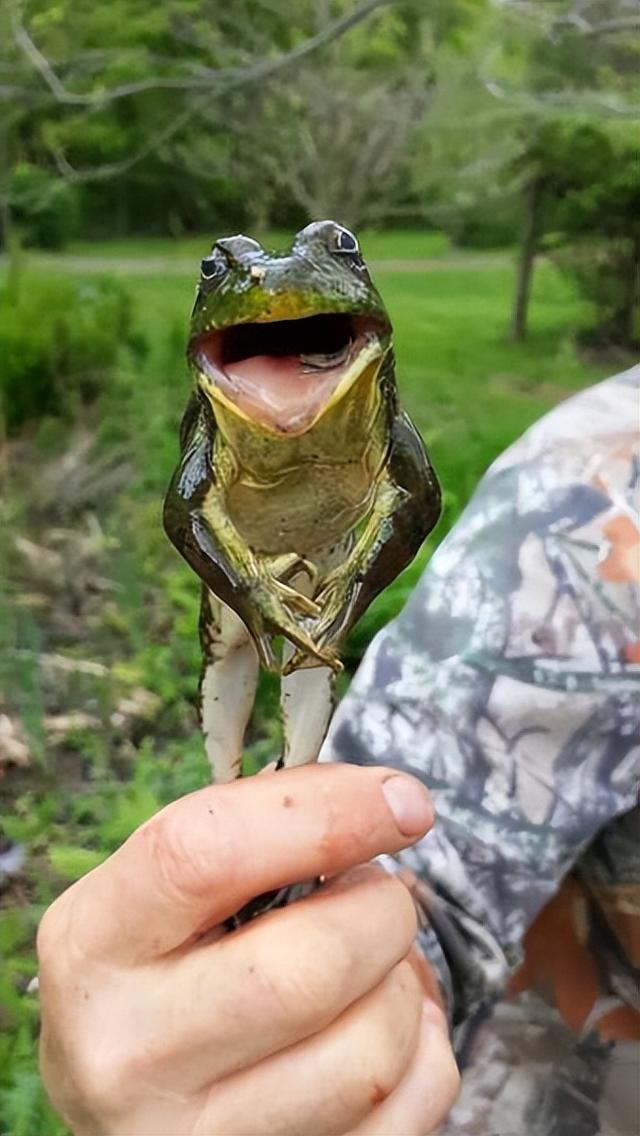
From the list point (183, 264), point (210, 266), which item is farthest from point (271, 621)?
point (183, 264)

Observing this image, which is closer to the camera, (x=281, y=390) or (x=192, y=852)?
(x=281, y=390)

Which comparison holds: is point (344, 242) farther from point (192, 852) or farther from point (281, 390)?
point (192, 852)

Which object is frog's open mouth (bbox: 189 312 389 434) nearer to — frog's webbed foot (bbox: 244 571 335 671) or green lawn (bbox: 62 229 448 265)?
frog's webbed foot (bbox: 244 571 335 671)

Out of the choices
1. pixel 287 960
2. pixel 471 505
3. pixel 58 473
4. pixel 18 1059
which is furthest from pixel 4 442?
pixel 287 960

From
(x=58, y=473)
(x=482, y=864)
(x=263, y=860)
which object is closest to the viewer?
(x=263, y=860)

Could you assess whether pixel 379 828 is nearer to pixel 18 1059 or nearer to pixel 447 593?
pixel 447 593

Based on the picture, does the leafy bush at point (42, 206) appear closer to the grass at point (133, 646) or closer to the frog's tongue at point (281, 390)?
the grass at point (133, 646)
